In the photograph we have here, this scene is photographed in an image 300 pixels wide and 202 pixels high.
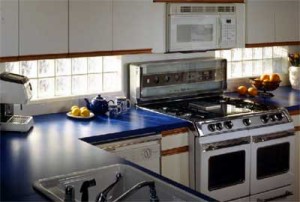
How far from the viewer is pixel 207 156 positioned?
3609 millimetres

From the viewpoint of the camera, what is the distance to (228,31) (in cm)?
436

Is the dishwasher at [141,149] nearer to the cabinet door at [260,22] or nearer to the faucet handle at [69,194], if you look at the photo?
the faucet handle at [69,194]

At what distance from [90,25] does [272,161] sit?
5.30 feet

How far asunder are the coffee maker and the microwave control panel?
1686 mm

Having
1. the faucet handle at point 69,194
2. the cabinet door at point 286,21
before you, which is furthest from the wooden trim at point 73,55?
the faucet handle at point 69,194

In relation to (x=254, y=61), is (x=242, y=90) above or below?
below

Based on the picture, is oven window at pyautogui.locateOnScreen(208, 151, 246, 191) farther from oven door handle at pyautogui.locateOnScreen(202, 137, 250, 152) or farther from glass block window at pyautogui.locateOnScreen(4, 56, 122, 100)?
glass block window at pyautogui.locateOnScreen(4, 56, 122, 100)

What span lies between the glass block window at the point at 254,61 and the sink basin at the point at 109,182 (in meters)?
2.38

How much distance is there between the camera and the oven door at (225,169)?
3621 mm

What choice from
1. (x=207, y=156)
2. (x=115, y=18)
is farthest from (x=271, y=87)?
(x=115, y=18)

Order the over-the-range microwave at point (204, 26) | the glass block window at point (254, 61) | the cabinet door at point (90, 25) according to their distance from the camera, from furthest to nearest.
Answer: the glass block window at point (254, 61)
the over-the-range microwave at point (204, 26)
the cabinet door at point (90, 25)

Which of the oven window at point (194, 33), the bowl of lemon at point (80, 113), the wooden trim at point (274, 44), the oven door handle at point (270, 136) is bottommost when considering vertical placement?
the oven door handle at point (270, 136)

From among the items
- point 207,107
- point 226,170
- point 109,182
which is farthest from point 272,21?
point 109,182

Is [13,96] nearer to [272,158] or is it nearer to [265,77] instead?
[272,158]
